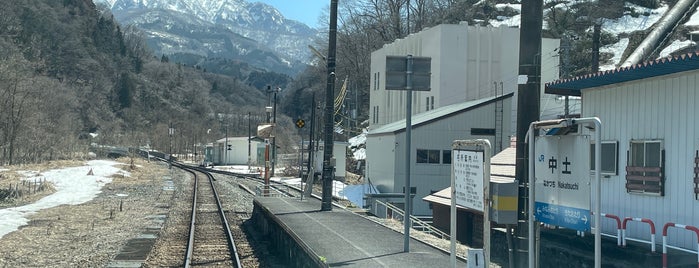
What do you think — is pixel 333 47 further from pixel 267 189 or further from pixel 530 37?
pixel 530 37

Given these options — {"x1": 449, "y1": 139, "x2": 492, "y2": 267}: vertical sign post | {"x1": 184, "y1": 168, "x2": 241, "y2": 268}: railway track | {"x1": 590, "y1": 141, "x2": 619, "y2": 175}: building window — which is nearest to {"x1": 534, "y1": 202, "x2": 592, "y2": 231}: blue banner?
{"x1": 449, "y1": 139, "x2": 492, "y2": 267}: vertical sign post

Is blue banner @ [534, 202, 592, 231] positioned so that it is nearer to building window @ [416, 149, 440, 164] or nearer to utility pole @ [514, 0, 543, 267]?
utility pole @ [514, 0, 543, 267]

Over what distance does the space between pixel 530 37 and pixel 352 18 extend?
67.3 metres

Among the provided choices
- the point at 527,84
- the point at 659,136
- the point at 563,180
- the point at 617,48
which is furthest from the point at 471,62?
the point at 563,180

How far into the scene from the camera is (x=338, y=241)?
38.5 ft

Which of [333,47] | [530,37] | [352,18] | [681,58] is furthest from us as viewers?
[352,18]

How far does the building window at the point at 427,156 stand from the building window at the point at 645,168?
17789 millimetres

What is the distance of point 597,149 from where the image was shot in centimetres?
493

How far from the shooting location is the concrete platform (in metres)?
9.75

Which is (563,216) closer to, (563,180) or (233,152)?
(563,180)

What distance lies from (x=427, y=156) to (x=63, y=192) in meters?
17.0

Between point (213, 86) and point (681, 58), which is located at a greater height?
point (213, 86)

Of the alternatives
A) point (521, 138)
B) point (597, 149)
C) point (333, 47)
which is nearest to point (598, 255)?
point (597, 149)

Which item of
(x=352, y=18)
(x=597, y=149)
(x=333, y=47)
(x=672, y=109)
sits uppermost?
(x=352, y=18)
